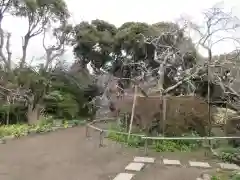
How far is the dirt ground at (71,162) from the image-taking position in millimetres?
7516

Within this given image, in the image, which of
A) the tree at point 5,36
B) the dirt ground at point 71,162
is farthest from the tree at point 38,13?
the dirt ground at point 71,162

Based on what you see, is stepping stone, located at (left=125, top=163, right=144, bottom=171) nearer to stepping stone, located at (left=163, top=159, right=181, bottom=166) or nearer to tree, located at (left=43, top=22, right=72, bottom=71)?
stepping stone, located at (left=163, top=159, right=181, bottom=166)


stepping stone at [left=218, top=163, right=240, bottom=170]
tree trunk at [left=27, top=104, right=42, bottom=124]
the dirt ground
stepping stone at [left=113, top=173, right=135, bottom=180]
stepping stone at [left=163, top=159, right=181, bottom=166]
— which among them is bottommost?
the dirt ground

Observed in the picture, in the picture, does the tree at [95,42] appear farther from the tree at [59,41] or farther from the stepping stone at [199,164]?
the stepping stone at [199,164]

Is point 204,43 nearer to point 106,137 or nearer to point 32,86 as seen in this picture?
point 106,137

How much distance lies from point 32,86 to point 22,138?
260 inches

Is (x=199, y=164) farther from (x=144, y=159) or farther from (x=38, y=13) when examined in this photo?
(x=38, y=13)

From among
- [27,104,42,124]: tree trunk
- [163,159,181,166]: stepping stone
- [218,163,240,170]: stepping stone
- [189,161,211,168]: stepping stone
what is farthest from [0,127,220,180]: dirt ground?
[27,104,42,124]: tree trunk

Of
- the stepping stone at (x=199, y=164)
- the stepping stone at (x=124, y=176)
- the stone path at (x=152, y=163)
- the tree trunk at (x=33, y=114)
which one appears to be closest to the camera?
the stepping stone at (x=124, y=176)

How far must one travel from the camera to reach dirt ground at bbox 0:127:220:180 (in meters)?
Result: 7.52

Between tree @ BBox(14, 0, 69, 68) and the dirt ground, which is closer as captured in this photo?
the dirt ground

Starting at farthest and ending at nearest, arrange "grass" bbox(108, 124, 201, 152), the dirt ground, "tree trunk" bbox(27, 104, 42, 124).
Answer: "tree trunk" bbox(27, 104, 42, 124) → "grass" bbox(108, 124, 201, 152) → the dirt ground

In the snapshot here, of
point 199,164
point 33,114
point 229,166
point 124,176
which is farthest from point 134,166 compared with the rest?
point 33,114

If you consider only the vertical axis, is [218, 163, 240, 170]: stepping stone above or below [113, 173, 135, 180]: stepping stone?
above
